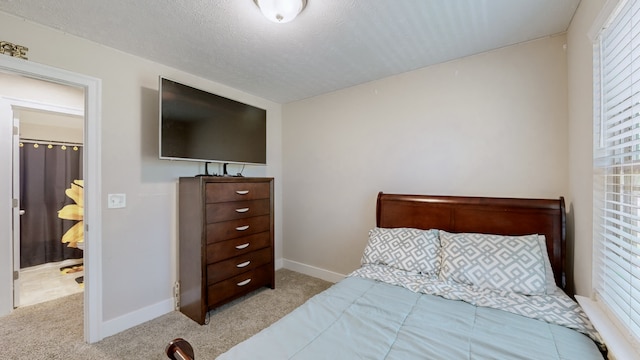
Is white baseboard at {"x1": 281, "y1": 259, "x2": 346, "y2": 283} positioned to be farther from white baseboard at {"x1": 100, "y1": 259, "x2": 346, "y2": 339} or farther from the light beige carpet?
white baseboard at {"x1": 100, "y1": 259, "x2": 346, "y2": 339}

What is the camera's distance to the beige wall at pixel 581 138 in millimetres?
1420

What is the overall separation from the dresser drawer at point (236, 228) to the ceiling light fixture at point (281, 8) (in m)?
1.73

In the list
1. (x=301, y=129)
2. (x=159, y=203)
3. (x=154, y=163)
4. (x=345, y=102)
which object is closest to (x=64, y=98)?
(x=154, y=163)

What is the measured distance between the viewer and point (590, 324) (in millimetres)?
1224

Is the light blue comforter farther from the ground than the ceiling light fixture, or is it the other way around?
the ceiling light fixture

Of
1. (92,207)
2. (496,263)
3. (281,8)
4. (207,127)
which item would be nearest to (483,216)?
(496,263)

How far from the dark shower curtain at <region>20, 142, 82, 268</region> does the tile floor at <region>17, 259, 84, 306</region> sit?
4.3 inches

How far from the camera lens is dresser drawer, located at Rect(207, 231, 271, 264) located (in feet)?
7.59

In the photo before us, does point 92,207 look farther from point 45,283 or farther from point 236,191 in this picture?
point 45,283

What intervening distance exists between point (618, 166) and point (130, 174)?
319cm

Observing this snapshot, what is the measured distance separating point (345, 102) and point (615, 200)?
236 centimetres

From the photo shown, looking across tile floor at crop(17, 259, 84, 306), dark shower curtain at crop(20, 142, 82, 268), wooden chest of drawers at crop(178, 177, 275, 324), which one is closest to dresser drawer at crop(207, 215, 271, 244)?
wooden chest of drawers at crop(178, 177, 275, 324)

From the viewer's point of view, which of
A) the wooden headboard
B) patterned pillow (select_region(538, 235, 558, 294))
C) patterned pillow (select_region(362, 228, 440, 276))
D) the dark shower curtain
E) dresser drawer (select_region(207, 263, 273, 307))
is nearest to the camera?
patterned pillow (select_region(538, 235, 558, 294))

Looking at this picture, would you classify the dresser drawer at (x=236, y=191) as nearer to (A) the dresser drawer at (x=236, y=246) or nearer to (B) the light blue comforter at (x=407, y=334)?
(A) the dresser drawer at (x=236, y=246)
